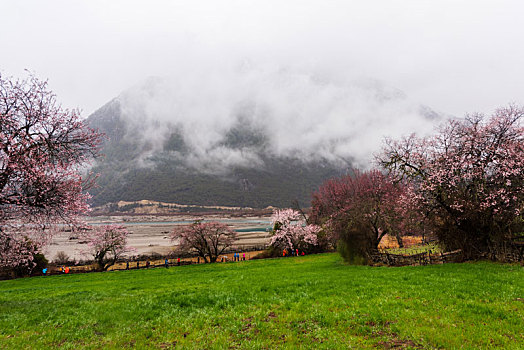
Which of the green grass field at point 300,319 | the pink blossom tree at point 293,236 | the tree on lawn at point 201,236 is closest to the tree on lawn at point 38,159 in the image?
the green grass field at point 300,319

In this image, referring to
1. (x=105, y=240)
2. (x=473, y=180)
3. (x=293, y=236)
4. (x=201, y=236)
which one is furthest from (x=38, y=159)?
(x=293, y=236)

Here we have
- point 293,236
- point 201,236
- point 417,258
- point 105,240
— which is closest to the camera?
point 417,258

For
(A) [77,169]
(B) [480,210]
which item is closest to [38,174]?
(A) [77,169]

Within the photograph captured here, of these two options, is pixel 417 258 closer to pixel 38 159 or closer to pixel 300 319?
pixel 300 319

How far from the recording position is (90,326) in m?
8.59

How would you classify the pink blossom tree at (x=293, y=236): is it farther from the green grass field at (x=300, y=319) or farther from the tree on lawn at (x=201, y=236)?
the green grass field at (x=300, y=319)

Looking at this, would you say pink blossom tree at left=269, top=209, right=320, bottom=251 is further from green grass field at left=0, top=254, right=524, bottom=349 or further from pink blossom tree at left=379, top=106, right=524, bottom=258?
green grass field at left=0, top=254, right=524, bottom=349

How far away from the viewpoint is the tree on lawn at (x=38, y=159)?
1141cm

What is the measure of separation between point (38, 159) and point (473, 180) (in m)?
26.1

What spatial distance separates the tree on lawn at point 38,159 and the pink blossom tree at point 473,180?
21834 mm

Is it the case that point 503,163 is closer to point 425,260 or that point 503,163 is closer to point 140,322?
point 425,260

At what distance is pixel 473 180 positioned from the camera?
675 inches

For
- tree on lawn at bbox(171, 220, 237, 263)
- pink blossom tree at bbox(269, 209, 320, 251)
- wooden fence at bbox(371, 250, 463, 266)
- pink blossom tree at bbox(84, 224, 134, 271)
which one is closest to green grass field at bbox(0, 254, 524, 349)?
wooden fence at bbox(371, 250, 463, 266)

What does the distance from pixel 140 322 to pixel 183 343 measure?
9.49ft
